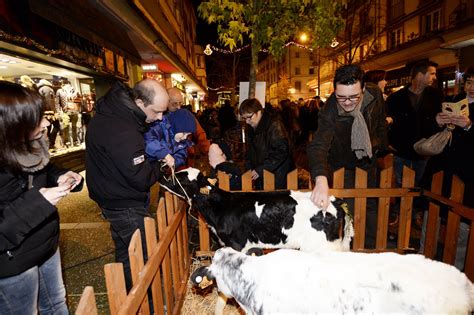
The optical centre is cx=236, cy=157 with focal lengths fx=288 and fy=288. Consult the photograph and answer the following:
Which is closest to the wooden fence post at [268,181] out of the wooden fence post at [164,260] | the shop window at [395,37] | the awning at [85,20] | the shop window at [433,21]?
the wooden fence post at [164,260]

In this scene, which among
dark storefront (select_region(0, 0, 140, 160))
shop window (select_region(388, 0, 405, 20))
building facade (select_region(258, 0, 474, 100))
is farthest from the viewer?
shop window (select_region(388, 0, 405, 20))

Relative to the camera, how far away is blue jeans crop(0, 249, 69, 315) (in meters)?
1.84

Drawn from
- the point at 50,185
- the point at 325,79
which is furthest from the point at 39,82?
the point at 325,79

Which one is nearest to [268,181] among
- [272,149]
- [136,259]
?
[272,149]

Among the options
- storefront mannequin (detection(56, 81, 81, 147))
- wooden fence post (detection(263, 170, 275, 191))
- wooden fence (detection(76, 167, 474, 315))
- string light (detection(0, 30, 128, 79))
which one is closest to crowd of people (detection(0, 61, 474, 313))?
wooden fence (detection(76, 167, 474, 315))

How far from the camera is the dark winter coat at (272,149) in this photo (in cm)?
420

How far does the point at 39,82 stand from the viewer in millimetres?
6641

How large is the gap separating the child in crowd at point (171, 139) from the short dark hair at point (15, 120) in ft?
4.51

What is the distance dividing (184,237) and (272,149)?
1742 millimetres

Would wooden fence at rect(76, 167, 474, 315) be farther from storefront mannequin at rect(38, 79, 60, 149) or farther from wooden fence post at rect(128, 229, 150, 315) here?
storefront mannequin at rect(38, 79, 60, 149)

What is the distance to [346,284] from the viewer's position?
1.54 m

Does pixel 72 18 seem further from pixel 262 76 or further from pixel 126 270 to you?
pixel 262 76

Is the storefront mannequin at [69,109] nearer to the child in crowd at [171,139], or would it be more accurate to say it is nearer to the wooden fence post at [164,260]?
the child in crowd at [171,139]

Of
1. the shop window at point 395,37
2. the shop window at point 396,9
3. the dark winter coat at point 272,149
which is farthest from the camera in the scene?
the shop window at point 395,37
